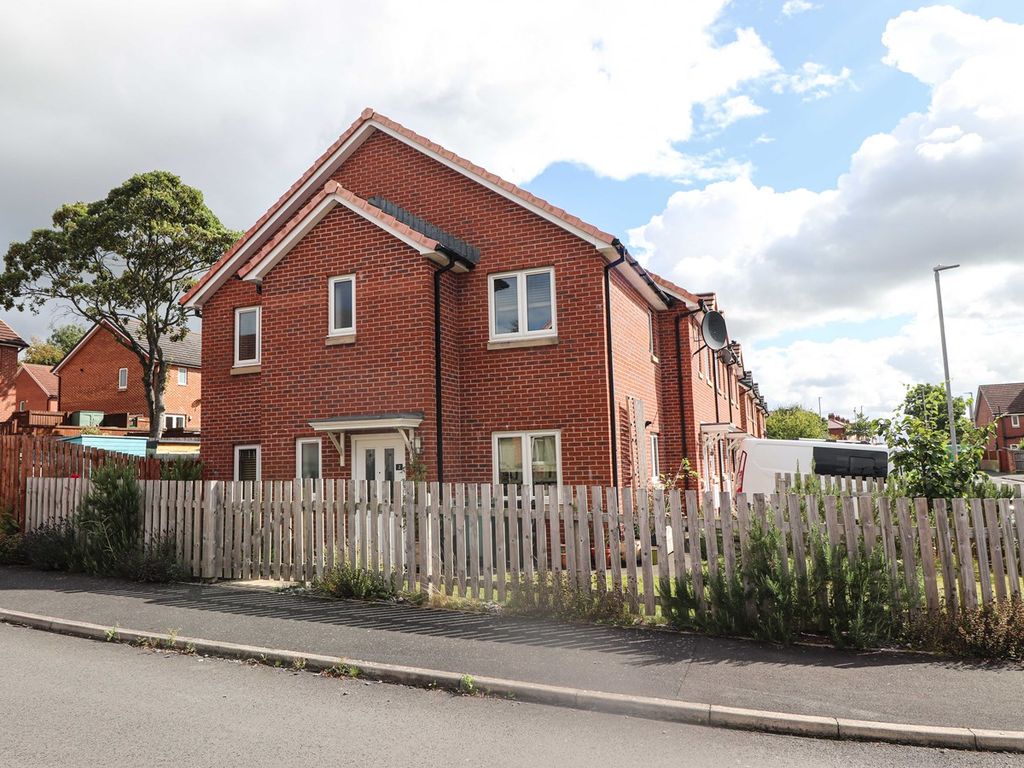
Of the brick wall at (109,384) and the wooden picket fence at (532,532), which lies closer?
the wooden picket fence at (532,532)

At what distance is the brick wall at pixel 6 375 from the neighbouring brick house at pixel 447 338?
90.9 feet

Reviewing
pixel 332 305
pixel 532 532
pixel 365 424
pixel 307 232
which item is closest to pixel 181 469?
pixel 332 305

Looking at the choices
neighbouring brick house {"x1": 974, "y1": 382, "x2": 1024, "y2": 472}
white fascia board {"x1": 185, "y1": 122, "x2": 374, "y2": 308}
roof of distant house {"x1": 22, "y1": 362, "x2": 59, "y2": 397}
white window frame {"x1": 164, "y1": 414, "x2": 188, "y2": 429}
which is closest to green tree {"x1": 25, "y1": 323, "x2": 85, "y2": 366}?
roof of distant house {"x1": 22, "y1": 362, "x2": 59, "y2": 397}

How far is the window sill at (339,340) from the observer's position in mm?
12281

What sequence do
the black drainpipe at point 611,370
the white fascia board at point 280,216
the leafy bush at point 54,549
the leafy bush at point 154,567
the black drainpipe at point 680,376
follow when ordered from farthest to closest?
the black drainpipe at point 680,376 → the white fascia board at point 280,216 → the black drainpipe at point 611,370 → the leafy bush at point 54,549 → the leafy bush at point 154,567

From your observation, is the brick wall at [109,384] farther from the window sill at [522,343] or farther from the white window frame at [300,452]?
the window sill at [522,343]

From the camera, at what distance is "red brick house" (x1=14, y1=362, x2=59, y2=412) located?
50375 mm

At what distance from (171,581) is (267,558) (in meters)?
1.48

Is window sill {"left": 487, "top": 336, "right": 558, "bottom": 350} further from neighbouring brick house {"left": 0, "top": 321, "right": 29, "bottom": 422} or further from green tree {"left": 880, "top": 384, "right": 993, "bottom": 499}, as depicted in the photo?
neighbouring brick house {"left": 0, "top": 321, "right": 29, "bottom": 422}

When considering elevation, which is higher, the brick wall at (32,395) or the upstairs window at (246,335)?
the brick wall at (32,395)

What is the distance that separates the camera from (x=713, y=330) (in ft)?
58.3

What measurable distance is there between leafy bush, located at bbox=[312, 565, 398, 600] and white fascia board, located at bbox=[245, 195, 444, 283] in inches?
220

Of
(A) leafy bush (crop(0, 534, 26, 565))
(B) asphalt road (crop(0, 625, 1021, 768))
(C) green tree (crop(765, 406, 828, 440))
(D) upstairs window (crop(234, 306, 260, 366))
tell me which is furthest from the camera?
(C) green tree (crop(765, 406, 828, 440))

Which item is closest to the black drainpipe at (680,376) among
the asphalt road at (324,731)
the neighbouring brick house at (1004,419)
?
the asphalt road at (324,731)
